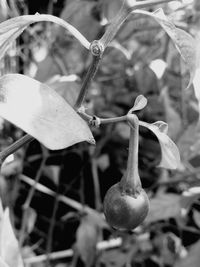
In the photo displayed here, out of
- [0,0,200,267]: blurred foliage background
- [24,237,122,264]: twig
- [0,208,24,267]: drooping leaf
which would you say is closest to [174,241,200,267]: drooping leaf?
[0,0,200,267]: blurred foliage background

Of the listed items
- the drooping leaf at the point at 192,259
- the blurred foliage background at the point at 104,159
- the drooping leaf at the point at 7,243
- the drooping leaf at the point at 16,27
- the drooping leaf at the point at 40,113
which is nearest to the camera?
the drooping leaf at the point at 40,113

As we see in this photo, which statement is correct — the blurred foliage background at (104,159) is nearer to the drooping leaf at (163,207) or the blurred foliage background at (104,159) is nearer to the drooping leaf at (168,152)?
the drooping leaf at (163,207)

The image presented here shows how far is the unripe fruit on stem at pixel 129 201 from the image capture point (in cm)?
53

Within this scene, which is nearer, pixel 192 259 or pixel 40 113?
pixel 40 113

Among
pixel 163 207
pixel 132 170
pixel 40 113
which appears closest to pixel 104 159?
pixel 163 207

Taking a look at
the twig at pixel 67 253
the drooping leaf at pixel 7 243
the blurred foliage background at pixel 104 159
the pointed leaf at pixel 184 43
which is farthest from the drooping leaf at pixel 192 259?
the pointed leaf at pixel 184 43

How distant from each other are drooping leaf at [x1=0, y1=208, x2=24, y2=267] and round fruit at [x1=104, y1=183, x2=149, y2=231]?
193 millimetres

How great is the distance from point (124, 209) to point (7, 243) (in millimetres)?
235

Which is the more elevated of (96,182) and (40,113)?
(40,113)

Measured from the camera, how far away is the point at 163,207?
3.50ft

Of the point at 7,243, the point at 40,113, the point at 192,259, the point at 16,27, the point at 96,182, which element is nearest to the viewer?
the point at 40,113

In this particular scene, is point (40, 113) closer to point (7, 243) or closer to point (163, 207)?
point (7, 243)

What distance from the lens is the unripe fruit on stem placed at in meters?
0.53

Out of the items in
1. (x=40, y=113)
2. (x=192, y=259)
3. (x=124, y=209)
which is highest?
(x=40, y=113)
